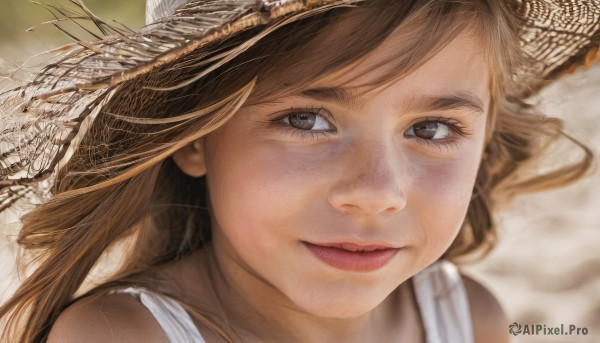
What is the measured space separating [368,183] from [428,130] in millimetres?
231

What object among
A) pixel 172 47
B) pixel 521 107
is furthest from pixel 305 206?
pixel 521 107

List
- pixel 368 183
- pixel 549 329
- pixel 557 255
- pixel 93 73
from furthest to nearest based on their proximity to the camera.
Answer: pixel 557 255, pixel 549 329, pixel 368 183, pixel 93 73

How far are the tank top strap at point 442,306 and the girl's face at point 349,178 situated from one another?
43 centimetres

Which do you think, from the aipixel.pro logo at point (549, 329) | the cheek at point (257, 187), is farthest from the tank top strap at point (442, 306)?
the aipixel.pro logo at point (549, 329)

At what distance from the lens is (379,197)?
1.69m

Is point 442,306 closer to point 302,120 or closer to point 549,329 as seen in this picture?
point 302,120

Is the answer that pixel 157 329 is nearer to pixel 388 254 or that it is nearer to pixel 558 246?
pixel 388 254

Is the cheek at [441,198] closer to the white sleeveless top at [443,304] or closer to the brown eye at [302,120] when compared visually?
the brown eye at [302,120]

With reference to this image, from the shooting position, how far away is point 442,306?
2.33 meters

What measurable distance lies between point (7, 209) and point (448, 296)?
1108mm

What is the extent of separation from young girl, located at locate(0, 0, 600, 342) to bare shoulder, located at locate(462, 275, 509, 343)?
0.46m

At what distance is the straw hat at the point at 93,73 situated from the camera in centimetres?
149

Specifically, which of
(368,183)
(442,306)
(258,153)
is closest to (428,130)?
(368,183)

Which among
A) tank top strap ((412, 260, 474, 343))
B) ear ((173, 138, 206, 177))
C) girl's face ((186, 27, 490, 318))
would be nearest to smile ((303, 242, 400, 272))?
girl's face ((186, 27, 490, 318))
